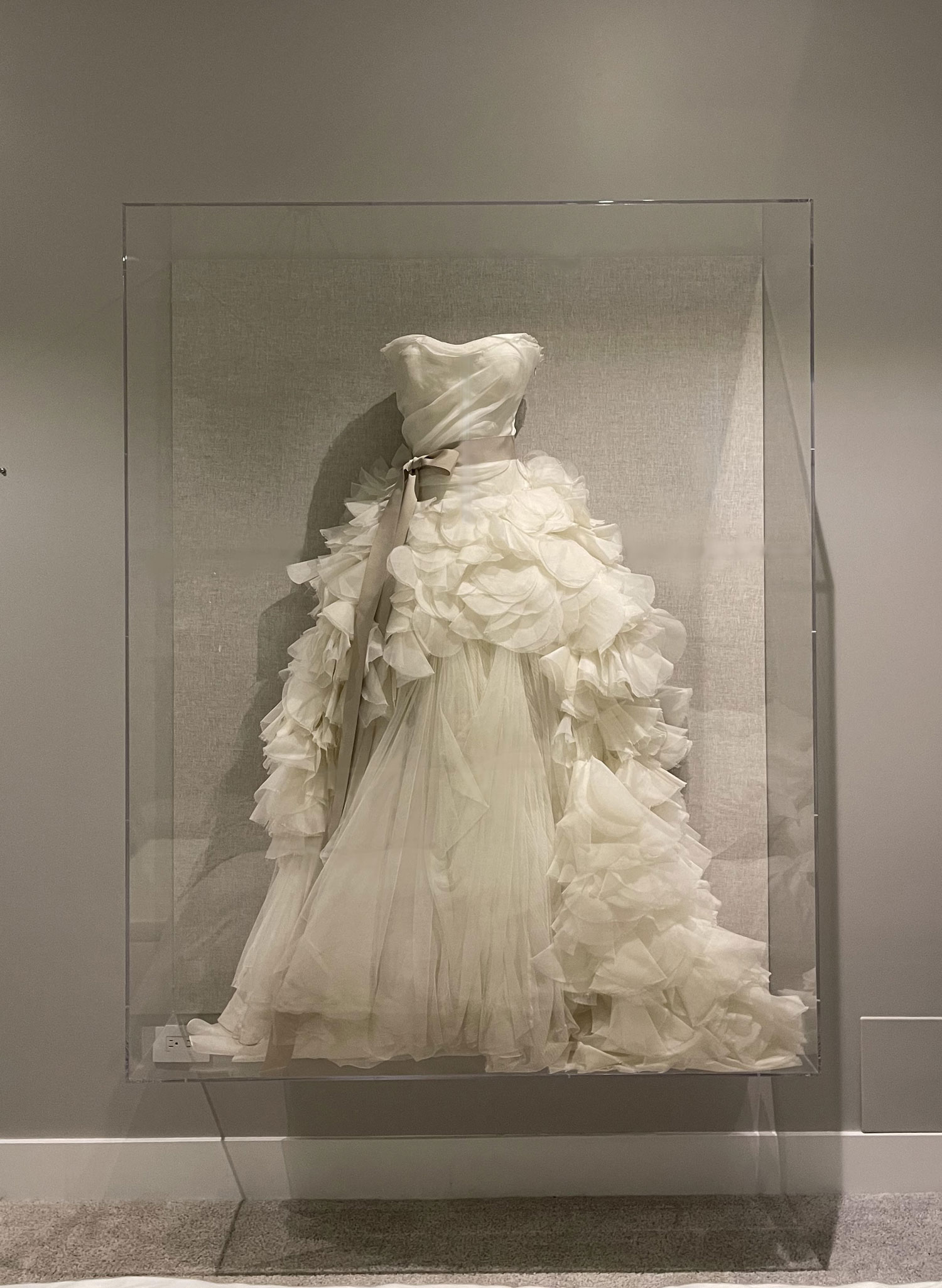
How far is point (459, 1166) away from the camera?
203 cm

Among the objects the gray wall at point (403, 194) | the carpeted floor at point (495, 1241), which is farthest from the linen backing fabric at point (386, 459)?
the carpeted floor at point (495, 1241)

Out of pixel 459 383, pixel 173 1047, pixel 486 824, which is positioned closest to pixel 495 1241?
pixel 173 1047

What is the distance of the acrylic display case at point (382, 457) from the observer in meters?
1.68

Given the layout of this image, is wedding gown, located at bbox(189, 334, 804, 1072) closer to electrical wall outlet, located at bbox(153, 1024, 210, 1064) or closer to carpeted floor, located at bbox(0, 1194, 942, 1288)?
electrical wall outlet, located at bbox(153, 1024, 210, 1064)

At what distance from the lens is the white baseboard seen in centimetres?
203

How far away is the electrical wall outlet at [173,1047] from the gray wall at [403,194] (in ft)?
1.24

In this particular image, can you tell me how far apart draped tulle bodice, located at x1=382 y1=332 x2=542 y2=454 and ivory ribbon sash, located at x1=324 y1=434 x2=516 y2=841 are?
21 millimetres

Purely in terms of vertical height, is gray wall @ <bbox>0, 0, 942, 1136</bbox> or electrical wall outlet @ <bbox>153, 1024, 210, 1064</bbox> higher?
gray wall @ <bbox>0, 0, 942, 1136</bbox>

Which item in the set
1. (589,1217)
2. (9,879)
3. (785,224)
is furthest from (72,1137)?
(785,224)

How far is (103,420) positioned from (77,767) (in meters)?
0.66

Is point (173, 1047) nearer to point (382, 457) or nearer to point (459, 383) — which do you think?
point (382, 457)

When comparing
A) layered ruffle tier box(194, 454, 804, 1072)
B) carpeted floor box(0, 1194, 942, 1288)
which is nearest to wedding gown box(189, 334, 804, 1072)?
layered ruffle tier box(194, 454, 804, 1072)

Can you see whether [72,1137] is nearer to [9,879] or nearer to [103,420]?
[9,879]

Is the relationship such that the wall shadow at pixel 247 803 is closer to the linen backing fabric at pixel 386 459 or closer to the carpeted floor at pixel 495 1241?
the linen backing fabric at pixel 386 459
